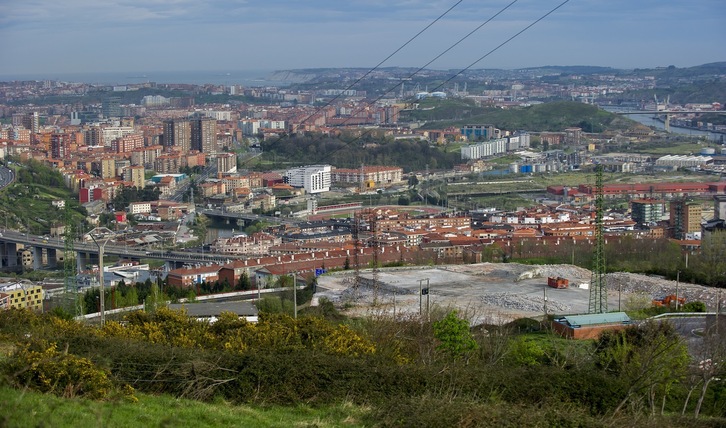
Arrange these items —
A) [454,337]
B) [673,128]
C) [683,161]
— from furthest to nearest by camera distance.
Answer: [673,128] < [683,161] < [454,337]

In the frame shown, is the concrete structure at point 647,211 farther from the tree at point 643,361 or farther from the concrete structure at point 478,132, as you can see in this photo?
the concrete structure at point 478,132

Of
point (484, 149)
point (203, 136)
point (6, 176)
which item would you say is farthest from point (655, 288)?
point (203, 136)

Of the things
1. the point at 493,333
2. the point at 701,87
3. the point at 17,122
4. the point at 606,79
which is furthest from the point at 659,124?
the point at 493,333

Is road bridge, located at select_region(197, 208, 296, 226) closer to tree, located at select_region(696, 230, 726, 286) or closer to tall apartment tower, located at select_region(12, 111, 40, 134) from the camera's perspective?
tree, located at select_region(696, 230, 726, 286)

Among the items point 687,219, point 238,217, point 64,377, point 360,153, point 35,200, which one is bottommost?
point 238,217

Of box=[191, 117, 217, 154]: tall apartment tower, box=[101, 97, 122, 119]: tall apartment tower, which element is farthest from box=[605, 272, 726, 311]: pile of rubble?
box=[101, 97, 122, 119]: tall apartment tower

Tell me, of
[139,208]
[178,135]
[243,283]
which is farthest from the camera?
[178,135]

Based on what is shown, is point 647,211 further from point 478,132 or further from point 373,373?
point 478,132
